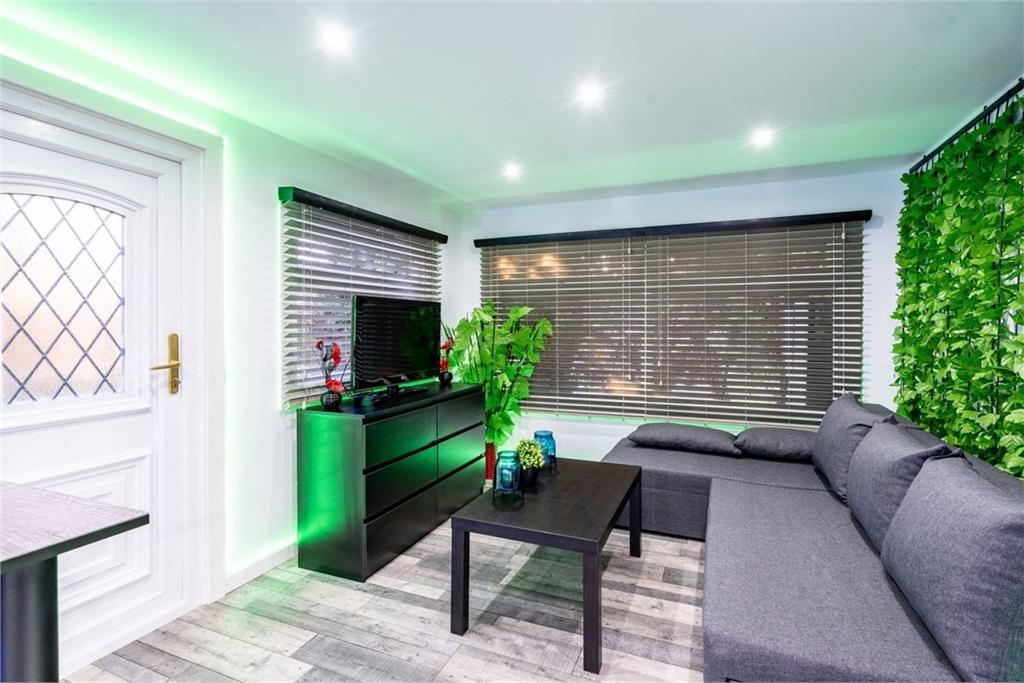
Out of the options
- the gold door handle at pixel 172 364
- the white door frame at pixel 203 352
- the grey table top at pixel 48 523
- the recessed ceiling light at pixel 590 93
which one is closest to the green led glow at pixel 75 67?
the white door frame at pixel 203 352

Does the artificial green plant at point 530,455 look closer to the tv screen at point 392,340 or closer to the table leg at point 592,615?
the table leg at point 592,615

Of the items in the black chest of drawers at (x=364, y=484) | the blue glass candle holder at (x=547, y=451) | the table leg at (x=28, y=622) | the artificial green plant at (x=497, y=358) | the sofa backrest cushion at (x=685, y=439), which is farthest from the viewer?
the artificial green plant at (x=497, y=358)

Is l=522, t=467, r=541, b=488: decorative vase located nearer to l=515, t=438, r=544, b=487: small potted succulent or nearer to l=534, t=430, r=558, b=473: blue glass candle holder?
l=515, t=438, r=544, b=487: small potted succulent

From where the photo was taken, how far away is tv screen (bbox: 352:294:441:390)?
3.00m

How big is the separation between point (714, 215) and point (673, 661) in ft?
10.4

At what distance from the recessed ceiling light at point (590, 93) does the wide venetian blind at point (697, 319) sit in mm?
1896

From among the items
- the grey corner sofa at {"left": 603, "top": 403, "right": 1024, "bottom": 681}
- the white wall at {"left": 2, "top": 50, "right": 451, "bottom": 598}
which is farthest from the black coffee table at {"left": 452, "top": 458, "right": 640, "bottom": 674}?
the white wall at {"left": 2, "top": 50, "right": 451, "bottom": 598}

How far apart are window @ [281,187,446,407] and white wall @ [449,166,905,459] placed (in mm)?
1101

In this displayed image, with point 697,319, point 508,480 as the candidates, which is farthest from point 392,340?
point 697,319

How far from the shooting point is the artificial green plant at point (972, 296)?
2.03 metres

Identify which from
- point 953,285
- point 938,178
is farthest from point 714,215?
point 953,285

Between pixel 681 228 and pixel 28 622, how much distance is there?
4.06 m

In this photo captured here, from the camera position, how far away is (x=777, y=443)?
330cm

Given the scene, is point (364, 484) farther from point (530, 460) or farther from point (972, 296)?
point (972, 296)
